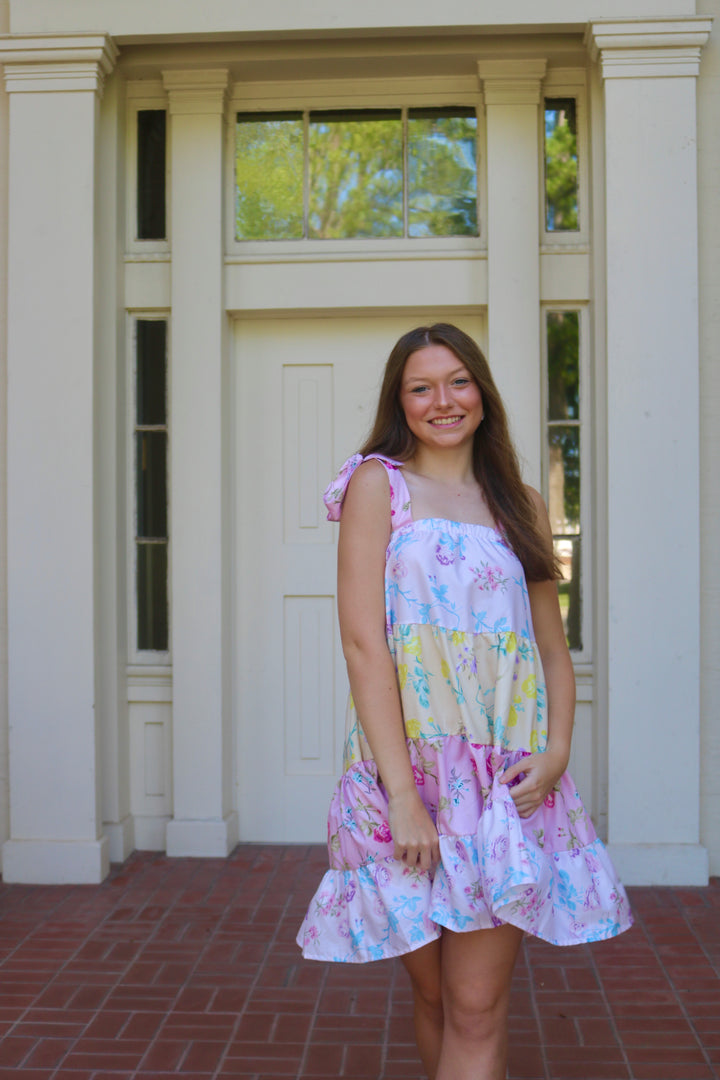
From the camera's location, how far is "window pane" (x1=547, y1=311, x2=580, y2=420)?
4.75 metres

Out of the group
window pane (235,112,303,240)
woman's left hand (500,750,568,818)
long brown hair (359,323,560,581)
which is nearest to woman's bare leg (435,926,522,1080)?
woman's left hand (500,750,568,818)

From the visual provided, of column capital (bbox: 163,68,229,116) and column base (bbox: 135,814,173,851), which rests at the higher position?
column capital (bbox: 163,68,229,116)

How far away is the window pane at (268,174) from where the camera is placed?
4.93 m

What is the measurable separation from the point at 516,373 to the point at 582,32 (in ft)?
4.75

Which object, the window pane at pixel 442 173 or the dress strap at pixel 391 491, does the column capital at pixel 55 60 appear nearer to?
the window pane at pixel 442 173

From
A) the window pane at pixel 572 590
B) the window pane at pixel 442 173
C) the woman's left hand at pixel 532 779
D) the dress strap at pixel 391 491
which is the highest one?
the window pane at pixel 442 173

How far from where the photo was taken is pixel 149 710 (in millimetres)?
4902

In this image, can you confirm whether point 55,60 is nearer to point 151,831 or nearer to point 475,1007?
point 151,831

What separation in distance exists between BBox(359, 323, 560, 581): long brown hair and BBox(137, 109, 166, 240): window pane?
9.97ft

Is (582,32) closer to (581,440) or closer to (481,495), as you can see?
(581,440)

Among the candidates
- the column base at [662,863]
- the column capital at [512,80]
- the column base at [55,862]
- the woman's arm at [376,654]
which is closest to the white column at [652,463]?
the column base at [662,863]

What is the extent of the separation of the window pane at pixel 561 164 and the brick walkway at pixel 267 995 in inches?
117

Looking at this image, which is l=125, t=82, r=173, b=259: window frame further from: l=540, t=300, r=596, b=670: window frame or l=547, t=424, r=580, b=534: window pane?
l=547, t=424, r=580, b=534: window pane

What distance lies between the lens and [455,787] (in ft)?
6.66
